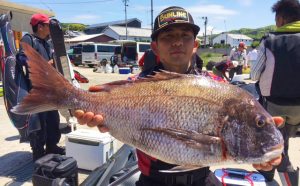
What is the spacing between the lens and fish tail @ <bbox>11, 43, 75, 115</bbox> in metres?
2.06

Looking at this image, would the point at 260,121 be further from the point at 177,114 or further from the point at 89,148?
the point at 89,148

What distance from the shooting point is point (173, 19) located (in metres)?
2.34

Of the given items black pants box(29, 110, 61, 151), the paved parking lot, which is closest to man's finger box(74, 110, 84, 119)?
the paved parking lot

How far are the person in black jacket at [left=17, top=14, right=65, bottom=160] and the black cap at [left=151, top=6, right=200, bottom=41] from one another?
3442 mm

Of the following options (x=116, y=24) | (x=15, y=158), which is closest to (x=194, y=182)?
(x=15, y=158)

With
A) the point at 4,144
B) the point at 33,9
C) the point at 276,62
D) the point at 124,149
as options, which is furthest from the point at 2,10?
the point at 276,62

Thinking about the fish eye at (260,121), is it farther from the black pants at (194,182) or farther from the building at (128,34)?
the building at (128,34)

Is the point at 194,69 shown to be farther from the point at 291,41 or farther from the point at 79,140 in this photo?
the point at 79,140

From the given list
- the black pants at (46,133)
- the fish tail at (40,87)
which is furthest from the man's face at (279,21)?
the black pants at (46,133)

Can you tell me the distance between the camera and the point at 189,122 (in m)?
1.88

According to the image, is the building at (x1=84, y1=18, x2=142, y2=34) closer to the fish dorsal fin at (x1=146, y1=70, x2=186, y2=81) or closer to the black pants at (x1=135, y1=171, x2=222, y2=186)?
the black pants at (x1=135, y1=171, x2=222, y2=186)

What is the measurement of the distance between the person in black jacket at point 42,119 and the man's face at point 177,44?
11.3ft

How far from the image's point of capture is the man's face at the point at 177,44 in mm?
2395

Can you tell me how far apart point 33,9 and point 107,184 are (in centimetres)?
1270
